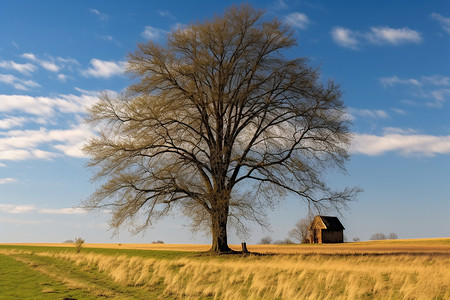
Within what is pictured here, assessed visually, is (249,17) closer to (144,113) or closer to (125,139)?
(144,113)

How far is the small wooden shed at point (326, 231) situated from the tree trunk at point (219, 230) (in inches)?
1494

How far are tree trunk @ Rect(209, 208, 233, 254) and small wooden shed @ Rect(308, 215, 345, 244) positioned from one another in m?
38.0

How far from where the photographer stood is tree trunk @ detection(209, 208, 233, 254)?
2409 centimetres

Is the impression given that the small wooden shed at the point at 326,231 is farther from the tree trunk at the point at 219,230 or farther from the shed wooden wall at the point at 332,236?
the tree trunk at the point at 219,230

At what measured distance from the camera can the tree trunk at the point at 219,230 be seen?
24.1 metres

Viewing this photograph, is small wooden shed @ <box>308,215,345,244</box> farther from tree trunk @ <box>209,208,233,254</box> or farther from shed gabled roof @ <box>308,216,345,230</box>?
tree trunk @ <box>209,208,233,254</box>

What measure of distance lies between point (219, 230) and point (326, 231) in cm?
4048

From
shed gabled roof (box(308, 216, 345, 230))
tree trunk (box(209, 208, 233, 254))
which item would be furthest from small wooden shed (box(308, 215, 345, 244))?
tree trunk (box(209, 208, 233, 254))

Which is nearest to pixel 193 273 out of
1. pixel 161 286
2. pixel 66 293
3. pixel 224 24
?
pixel 161 286

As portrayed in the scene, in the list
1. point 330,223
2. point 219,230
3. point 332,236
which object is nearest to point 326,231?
point 332,236

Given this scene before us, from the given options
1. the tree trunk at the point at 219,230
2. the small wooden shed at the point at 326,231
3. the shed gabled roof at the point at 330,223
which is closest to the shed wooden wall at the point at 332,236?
the small wooden shed at the point at 326,231

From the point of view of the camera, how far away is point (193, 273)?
1733cm

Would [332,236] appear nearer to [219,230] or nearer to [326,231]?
[326,231]

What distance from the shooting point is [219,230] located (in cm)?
2478
